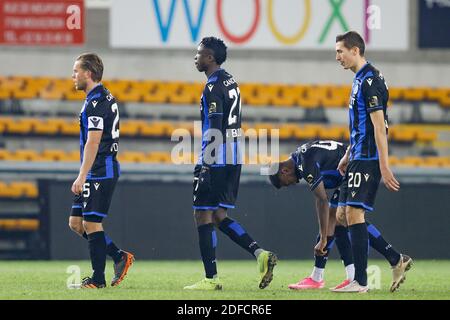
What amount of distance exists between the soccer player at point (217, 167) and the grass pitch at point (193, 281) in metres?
0.29

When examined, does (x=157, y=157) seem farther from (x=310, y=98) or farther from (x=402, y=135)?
(x=402, y=135)

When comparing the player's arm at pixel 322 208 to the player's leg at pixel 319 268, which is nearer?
the player's arm at pixel 322 208

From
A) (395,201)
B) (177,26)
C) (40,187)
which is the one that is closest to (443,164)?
(395,201)

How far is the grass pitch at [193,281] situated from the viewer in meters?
7.68

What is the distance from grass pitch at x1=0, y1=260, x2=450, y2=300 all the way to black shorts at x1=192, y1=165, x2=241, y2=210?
68 centimetres

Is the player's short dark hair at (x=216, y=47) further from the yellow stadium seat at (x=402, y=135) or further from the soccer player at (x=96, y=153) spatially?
the yellow stadium seat at (x=402, y=135)

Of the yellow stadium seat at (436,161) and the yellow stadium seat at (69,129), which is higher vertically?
the yellow stadium seat at (69,129)

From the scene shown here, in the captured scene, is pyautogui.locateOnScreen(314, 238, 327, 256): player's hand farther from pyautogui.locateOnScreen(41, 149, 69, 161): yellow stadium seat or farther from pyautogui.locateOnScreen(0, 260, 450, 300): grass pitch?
pyautogui.locateOnScreen(41, 149, 69, 161): yellow stadium seat

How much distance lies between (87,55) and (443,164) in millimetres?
9417

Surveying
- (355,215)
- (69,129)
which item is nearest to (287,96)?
(69,129)

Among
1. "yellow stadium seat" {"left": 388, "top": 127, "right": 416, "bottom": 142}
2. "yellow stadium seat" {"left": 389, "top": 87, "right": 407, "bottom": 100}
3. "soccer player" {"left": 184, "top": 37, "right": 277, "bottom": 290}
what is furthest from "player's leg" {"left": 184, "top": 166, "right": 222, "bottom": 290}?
"yellow stadium seat" {"left": 389, "top": 87, "right": 407, "bottom": 100}

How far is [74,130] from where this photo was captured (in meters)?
16.8

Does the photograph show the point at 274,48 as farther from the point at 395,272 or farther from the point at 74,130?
the point at 395,272

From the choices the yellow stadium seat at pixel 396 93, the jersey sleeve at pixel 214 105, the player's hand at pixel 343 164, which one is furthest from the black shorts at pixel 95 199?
the yellow stadium seat at pixel 396 93
